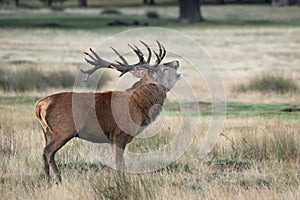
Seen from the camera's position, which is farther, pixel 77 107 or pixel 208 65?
pixel 208 65

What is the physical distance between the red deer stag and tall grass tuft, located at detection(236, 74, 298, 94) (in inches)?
439

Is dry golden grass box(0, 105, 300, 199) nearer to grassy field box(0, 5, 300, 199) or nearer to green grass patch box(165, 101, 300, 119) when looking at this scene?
grassy field box(0, 5, 300, 199)

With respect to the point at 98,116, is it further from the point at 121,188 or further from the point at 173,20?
the point at 173,20

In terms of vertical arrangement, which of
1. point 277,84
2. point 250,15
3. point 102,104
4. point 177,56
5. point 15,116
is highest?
point 102,104

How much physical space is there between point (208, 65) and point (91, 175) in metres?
19.4

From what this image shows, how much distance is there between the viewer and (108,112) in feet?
34.4

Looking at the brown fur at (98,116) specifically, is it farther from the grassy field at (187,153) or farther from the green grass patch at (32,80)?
the green grass patch at (32,80)

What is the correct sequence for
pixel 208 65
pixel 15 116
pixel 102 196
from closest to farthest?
pixel 102 196
pixel 15 116
pixel 208 65

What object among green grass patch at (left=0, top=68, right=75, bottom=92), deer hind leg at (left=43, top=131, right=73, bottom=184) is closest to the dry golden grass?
deer hind leg at (left=43, top=131, right=73, bottom=184)

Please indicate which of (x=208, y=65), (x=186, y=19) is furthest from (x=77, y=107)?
(x=186, y=19)

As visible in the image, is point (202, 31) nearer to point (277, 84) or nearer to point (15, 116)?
point (277, 84)

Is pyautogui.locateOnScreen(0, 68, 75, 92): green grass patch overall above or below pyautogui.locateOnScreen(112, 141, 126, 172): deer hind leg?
below

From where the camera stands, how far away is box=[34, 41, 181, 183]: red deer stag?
10070 millimetres

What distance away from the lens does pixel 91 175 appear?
10.2 meters
